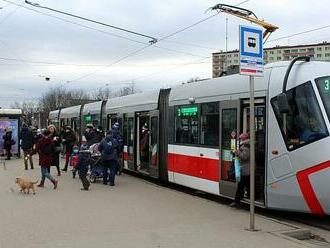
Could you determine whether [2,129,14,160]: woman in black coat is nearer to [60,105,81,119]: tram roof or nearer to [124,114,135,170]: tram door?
[60,105,81,119]: tram roof

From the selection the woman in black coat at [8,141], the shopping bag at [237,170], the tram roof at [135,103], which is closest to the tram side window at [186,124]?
the tram roof at [135,103]

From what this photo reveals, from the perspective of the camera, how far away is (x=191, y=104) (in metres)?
14.1

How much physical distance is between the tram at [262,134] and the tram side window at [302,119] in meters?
0.02

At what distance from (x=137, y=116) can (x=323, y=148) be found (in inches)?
415

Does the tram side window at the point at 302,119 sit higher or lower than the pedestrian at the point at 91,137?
higher

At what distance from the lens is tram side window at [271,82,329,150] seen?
31.6 feet

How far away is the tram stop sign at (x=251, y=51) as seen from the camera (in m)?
8.93

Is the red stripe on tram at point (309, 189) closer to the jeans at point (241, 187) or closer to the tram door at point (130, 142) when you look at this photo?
the jeans at point (241, 187)

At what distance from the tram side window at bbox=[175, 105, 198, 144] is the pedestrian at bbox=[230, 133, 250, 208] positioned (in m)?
2.57

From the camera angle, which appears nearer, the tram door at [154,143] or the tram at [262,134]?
the tram at [262,134]

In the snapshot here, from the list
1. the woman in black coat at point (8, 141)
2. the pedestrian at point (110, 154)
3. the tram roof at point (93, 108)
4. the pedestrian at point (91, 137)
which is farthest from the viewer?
the woman in black coat at point (8, 141)

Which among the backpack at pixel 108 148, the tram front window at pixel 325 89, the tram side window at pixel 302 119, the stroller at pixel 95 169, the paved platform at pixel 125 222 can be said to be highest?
the tram front window at pixel 325 89

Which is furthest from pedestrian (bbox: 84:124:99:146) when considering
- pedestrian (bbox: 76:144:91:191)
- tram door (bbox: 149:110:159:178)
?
pedestrian (bbox: 76:144:91:191)

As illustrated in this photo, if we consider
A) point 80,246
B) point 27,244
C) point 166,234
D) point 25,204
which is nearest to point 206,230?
point 166,234
